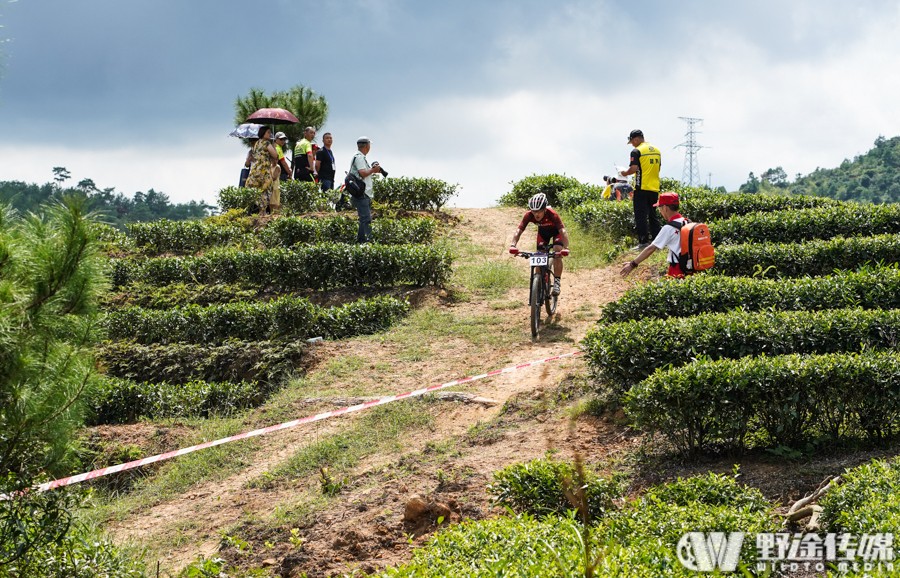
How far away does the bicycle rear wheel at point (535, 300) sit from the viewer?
11125 millimetres

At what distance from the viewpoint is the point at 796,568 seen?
4816mm

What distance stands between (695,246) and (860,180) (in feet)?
212

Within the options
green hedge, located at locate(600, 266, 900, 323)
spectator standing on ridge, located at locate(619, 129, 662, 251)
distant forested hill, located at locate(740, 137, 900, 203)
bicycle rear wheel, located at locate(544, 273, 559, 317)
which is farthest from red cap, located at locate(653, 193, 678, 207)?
distant forested hill, located at locate(740, 137, 900, 203)

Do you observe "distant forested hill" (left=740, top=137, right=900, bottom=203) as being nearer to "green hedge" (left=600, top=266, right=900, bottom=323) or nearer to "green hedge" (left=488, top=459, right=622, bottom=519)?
"green hedge" (left=600, top=266, right=900, bottom=323)

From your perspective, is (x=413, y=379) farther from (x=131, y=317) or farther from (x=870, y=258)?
(x=870, y=258)

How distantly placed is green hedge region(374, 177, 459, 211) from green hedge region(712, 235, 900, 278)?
8.85 m

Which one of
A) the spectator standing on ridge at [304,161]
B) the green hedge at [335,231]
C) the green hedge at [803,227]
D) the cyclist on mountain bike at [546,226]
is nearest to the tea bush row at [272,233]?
the green hedge at [335,231]

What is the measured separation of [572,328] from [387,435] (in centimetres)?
415

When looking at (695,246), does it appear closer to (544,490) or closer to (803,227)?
(544,490)

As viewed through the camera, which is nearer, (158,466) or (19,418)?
(19,418)

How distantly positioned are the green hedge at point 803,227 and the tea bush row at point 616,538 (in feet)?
30.1

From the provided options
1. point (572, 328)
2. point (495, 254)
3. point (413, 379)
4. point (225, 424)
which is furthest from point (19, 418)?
point (495, 254)

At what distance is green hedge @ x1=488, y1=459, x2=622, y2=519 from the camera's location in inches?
235

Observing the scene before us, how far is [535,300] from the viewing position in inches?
438
